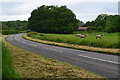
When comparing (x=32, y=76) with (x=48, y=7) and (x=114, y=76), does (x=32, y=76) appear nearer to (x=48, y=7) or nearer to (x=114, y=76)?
(x=114, y=76)

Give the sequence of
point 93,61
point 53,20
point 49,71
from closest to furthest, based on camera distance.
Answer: point 49,71
point 93,61
point 53,20

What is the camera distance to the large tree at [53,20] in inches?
2948

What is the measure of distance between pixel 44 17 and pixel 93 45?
6285cm

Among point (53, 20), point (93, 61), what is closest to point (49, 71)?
point (93, 61)

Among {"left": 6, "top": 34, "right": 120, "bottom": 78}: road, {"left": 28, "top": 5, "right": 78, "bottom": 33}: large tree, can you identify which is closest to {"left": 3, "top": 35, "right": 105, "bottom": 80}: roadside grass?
{"left": 6, "top": 34, "right": 120, "bottom": 78}: road

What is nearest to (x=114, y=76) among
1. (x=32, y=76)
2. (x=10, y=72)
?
(x=32, y=76)

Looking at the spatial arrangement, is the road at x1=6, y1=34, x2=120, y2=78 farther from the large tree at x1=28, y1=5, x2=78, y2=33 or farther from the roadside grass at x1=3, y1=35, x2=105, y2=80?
the large tree at x1=28, y1=5, x2=78, y2=33

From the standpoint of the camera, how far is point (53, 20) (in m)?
76.8

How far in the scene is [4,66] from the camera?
234 inches

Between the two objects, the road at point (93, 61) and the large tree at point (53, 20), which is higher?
the large tree at point (53, 20)

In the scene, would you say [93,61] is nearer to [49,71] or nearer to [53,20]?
[49,71]

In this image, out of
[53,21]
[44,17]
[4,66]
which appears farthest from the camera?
[44,17]

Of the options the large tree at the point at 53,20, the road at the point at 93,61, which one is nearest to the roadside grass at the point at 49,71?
the road at the point at 93,61

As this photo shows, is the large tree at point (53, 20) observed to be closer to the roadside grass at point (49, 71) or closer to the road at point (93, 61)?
the road at point (93, 61)
